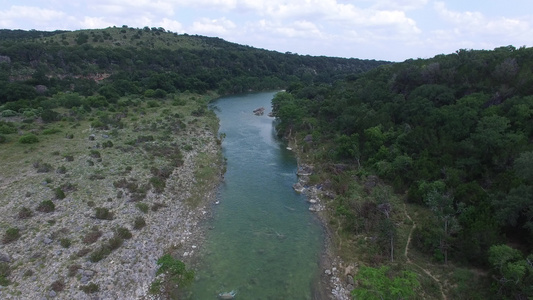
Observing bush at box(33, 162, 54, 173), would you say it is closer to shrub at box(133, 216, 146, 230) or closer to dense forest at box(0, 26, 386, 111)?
shrub at box(133, 216, 146, 230)

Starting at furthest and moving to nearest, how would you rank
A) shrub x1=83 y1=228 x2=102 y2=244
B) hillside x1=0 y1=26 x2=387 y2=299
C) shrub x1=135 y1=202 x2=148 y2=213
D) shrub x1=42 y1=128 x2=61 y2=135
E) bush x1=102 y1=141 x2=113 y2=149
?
shrub x1=42 y1=128 x2=61 y2=135, bush x1=102 y1=141 x2=113 y2=149, shrub x1=135 y1=202 x2=148 y2=213, shrub x1=83 y1=228 x2=102 y2=244, hillside x1=0 y1=26 x2=387 y2=299

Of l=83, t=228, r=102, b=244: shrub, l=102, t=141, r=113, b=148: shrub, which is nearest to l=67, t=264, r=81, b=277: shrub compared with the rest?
l=83, t=228, r=102, b=244: shrub

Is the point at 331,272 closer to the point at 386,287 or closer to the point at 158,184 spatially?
the point at 386,287

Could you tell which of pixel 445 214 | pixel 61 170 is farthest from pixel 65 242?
pixel 445 214

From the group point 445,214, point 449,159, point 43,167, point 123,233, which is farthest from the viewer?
point 43,167

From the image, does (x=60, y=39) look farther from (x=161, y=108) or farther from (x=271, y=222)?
(x=271, y=222)
